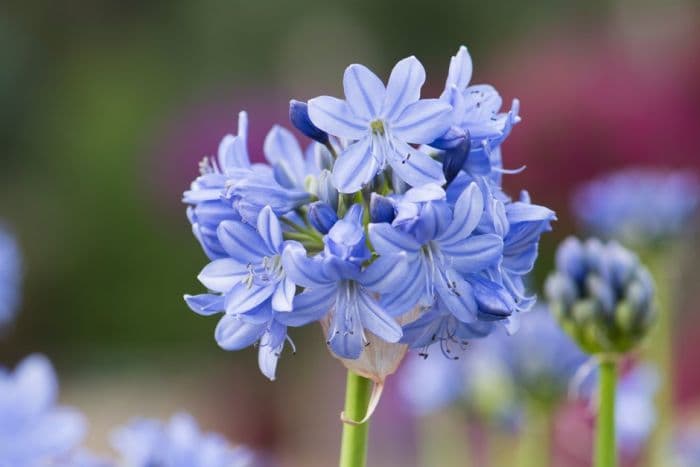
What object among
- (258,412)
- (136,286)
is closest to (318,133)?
(258,412)

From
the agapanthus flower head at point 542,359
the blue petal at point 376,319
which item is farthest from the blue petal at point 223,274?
the agapanthus flower head at point 542,359

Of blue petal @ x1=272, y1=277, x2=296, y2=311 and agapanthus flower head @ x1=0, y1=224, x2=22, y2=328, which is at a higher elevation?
agapanthus flower head @ x1=0, y1=224, x2=22, y2=328

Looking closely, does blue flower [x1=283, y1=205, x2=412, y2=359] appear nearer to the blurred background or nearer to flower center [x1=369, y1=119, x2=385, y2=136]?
flower center [x1=369, y1=119, x2=385, y2=136]

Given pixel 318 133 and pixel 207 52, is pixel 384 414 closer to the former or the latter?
pixel 318 133

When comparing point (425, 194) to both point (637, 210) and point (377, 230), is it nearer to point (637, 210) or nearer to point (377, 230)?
point (377, 230)

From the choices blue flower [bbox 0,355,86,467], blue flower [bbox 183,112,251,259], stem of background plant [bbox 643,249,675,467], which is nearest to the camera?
blue flower [bbox 183,112,251,259]

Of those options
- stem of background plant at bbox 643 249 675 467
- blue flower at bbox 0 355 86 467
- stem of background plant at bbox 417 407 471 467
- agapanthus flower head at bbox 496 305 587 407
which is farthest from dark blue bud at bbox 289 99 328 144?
stem of background plant at bbox 417 407 471 467

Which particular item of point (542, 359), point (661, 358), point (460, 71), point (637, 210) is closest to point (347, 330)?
point (460, 71)
